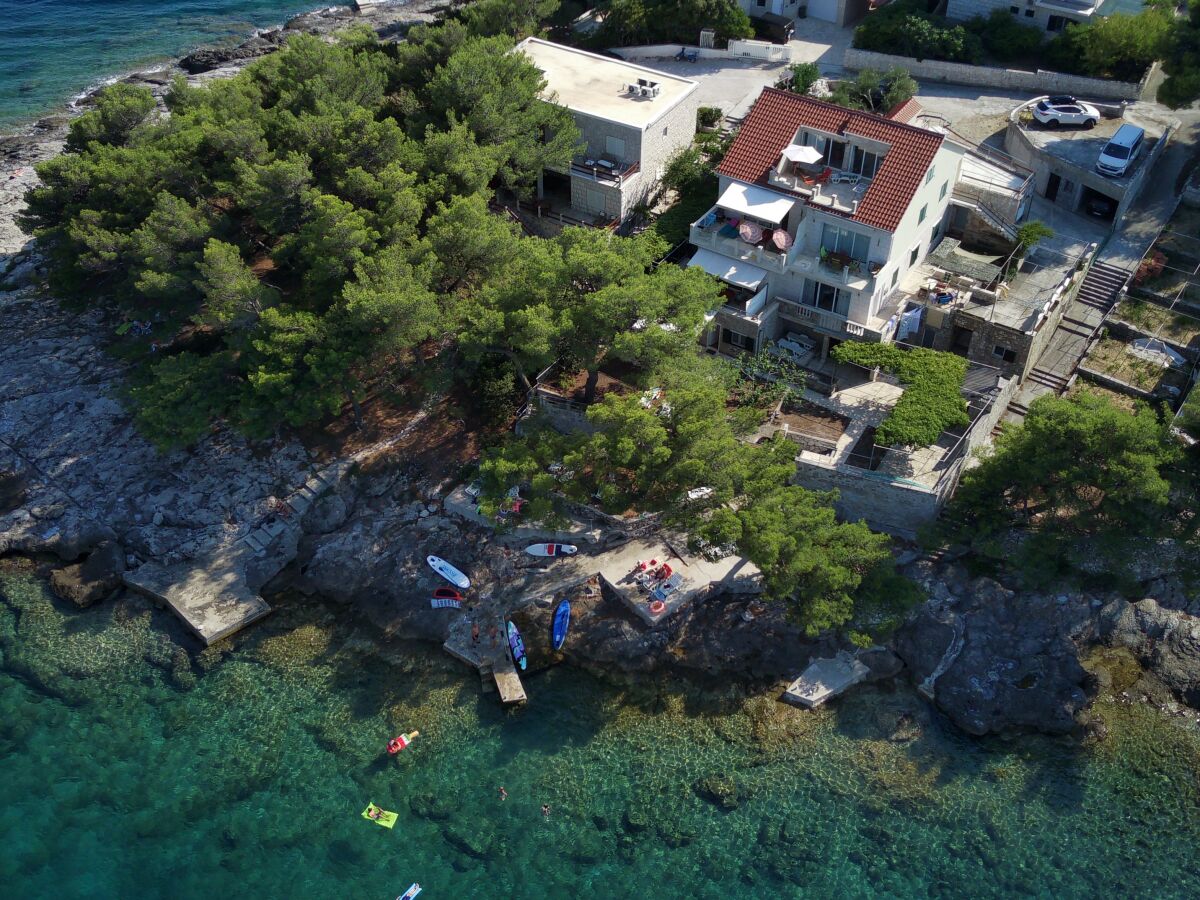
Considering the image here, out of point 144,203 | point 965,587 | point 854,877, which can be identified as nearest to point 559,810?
point 854,877

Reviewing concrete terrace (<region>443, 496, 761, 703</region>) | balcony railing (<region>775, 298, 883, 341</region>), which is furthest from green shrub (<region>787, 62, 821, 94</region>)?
concrete terrace (<region>443, 496, 761, 703</region>)

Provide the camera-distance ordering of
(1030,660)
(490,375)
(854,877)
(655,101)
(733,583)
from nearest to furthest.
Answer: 1. (854,877)
2. (1030,660)
3. (733,583)
4. (490,375)
5. (655,101)

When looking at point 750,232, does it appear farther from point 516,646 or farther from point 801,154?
point 516,646

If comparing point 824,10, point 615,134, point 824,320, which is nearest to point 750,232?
point 824,320

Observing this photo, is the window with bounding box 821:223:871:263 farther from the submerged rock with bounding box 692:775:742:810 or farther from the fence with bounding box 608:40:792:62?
the submerged rock with bounding box 692:775:742:810

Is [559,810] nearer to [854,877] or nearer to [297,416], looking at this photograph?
[854,877]
